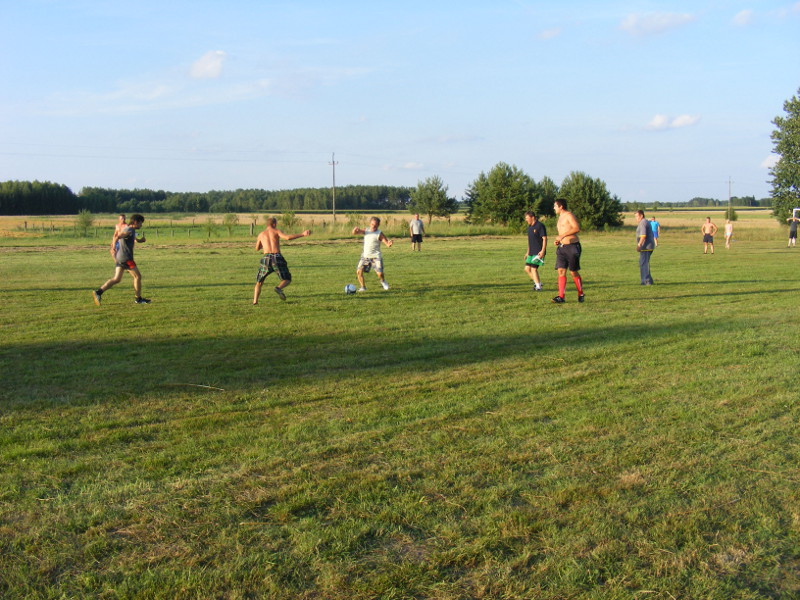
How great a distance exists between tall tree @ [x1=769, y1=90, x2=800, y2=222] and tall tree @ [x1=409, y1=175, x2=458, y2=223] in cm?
2826

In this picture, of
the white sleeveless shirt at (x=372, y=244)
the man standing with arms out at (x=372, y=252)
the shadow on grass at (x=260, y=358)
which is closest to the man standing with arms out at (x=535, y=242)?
the man standing with arms out at (x=372, y=252)

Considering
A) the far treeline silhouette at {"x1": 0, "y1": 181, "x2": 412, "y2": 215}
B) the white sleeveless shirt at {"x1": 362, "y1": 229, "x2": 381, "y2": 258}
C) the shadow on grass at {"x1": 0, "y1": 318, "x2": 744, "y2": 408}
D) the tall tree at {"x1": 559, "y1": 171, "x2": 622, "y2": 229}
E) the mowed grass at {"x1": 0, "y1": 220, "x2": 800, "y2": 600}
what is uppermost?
the far treeline silhouette at {"x1": 0, "y1": 181, "x2": 412, "y2": 215}

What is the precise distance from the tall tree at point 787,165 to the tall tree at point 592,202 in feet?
42.4

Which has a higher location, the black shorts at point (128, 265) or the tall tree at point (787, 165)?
the tall tree at point (787, 165)

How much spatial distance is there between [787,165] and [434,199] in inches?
1211

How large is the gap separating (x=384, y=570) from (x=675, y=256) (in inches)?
1025

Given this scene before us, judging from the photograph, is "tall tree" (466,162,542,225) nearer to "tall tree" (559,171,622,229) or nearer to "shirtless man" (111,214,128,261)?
"tall tree" (559,171,622,229)

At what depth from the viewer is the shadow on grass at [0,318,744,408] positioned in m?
6.93

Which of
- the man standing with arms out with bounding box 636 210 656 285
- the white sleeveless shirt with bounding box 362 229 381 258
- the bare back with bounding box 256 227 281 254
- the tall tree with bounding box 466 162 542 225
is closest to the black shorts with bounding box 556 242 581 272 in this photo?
the man standing with arms out with bounding box 636 210 656 285

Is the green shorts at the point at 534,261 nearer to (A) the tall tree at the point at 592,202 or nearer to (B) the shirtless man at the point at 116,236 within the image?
(B) the shirtless man at the point at 116,236

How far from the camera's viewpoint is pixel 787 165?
5991 cm

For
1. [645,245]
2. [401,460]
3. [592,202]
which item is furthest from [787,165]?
[401,460]

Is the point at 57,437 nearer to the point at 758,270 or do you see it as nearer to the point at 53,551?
the point at 53,551

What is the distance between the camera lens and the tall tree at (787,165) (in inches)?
2352
